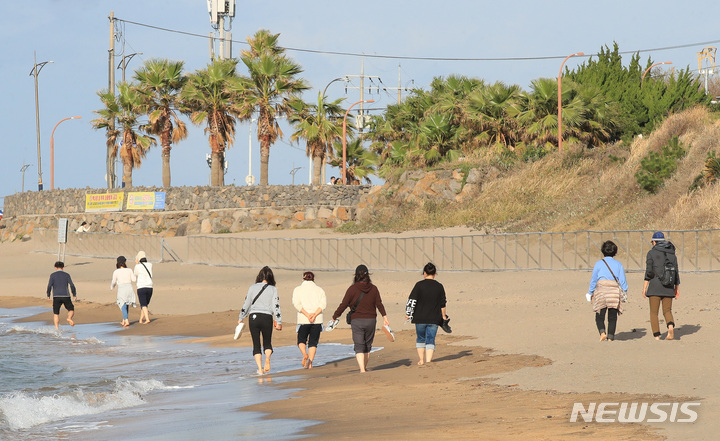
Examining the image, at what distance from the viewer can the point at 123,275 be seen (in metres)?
21.3

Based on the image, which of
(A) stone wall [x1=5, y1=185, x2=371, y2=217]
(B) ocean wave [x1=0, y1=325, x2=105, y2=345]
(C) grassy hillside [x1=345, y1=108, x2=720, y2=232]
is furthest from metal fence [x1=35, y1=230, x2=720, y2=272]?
(B) ocean wave [x1=0, y1=325, x2=105, y2=345]

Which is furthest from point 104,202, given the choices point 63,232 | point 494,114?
point 494,114

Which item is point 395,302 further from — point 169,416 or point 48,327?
point 169,416

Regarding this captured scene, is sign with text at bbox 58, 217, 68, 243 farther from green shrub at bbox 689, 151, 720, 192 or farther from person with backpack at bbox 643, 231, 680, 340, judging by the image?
person with backpack at bbox 643, 231, 680, 340

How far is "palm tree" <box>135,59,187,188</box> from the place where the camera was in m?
48.2

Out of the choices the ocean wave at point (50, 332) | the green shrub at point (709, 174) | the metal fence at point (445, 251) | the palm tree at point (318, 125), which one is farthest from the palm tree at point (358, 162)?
the ocean wave at point (50, 332)

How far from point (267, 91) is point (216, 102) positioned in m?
2.77

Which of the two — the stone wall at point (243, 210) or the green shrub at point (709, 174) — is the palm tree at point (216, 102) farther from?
the green shrub at point (709, 174)

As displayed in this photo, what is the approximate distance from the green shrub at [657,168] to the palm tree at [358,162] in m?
23.3

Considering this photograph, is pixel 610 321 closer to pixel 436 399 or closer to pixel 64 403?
pixel 436 399

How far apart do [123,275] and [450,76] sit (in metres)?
34.5

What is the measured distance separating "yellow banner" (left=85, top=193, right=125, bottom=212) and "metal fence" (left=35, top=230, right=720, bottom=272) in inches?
319

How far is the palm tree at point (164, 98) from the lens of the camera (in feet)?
158

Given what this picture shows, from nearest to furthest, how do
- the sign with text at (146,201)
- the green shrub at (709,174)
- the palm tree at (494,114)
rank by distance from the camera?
the green shrub at (709,174) < the palm tree at (494,114) < the sign with text at (146,201)
